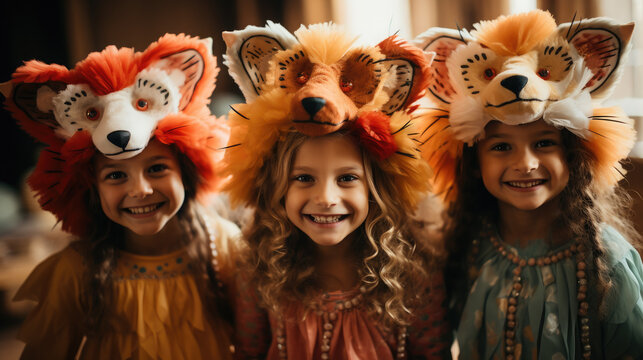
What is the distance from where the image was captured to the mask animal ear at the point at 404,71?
1.08 m

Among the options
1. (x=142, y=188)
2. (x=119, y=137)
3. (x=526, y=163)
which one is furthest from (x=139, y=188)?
(x=526, y=163)

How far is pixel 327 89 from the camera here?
1029 millimetres

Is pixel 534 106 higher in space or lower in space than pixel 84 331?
higher

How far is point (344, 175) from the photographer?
1116 mm

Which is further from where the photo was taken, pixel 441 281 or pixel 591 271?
pixel 441 281

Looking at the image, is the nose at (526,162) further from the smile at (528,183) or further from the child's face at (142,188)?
the child's face at (142,188)

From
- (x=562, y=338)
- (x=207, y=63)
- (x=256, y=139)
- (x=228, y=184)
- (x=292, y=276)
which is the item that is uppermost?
(x=207, y=63)

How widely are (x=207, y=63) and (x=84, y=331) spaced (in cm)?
77

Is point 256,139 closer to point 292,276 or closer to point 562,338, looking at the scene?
point 292,276

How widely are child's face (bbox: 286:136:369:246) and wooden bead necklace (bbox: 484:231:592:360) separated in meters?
0.39

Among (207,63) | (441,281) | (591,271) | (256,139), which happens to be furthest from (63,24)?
(591,271)

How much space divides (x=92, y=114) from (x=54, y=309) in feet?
1.69

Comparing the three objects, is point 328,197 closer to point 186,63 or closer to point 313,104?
point 313,104

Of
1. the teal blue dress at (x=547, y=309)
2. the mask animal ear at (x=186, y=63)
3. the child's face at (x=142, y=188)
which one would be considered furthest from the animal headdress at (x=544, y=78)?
the child's face at (x=142, y=188)
